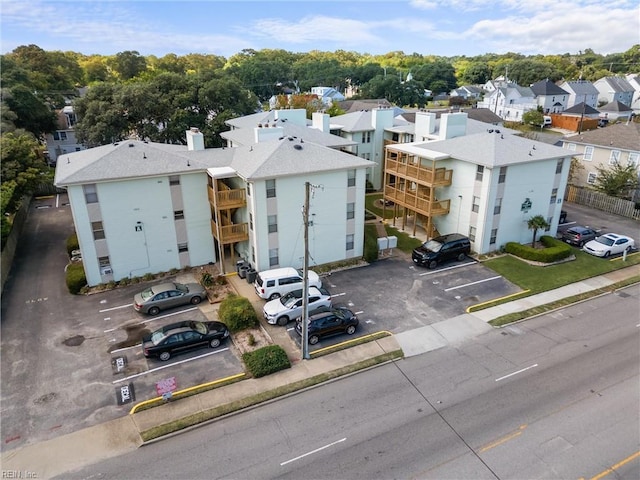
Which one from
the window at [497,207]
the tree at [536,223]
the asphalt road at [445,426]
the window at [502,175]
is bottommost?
the asphalt road at [445,426]

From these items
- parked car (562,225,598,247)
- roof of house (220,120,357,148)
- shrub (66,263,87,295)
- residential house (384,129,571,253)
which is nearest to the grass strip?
shrub (66,263,87,295)

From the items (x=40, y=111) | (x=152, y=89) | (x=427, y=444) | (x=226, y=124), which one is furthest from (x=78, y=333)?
(x=40, y=111)

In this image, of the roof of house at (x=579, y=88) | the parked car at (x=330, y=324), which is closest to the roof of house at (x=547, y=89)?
the roof of house at (x=579, y=88)

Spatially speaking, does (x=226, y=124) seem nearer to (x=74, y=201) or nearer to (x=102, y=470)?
(x=74, y=201)

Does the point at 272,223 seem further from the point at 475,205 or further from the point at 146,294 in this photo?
the point at 475,205

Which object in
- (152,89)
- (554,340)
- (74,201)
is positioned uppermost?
(152,89)

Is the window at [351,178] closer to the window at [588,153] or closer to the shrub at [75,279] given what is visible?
the shrub at [75,279]
